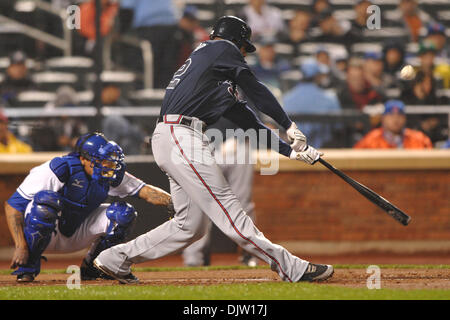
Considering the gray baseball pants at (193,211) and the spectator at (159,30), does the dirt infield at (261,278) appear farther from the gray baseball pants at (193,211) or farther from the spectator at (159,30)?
the spectator at (159,30)

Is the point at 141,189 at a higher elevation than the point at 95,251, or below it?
higher

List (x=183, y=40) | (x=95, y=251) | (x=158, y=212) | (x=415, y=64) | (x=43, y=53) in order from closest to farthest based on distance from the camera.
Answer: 1. (x=95, y=251)
2. (x=158, y=212)
3. (x=183, y=40)
4. (x=415, y=64)
5. (x=43, y=53)

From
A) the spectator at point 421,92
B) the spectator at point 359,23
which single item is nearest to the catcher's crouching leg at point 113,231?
the spectator at point 421,92

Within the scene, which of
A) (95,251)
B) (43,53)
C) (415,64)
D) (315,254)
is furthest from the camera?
(43,53)

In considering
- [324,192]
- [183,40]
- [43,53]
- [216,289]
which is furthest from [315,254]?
[43,53]

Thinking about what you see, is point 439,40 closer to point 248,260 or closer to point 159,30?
point 159,30

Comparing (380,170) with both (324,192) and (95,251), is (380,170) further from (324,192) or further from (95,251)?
(95,251)

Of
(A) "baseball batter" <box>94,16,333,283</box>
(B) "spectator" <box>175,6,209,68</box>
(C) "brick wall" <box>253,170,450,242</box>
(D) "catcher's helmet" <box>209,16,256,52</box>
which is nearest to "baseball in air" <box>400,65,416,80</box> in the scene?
(C) "brick wall" <box>253,170,450,242</box>
